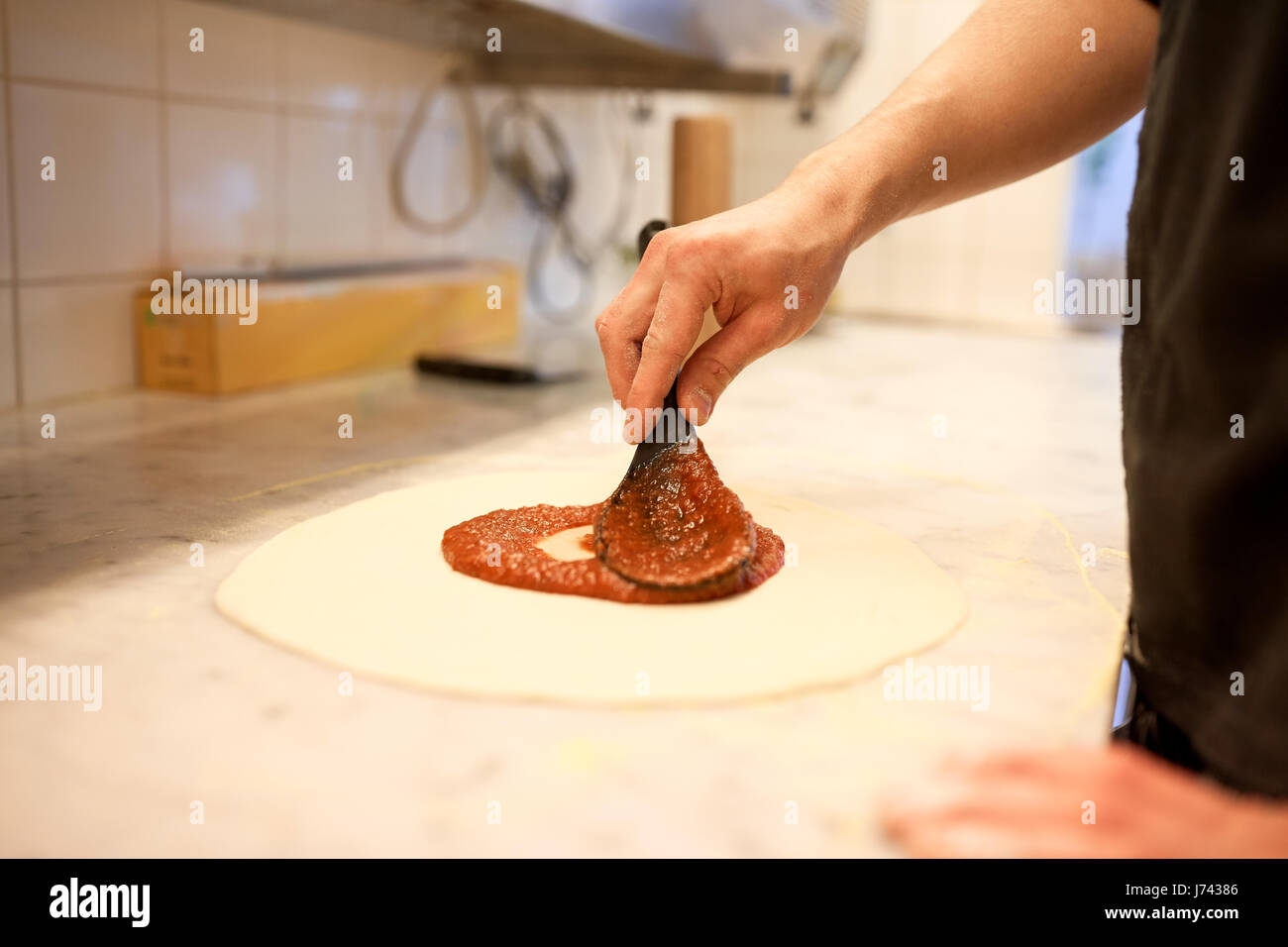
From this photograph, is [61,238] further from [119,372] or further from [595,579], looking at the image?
[595,579]

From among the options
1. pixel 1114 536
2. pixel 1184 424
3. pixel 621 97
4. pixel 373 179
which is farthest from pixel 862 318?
pixel 1184 424

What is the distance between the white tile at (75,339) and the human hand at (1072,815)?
1.32 meters

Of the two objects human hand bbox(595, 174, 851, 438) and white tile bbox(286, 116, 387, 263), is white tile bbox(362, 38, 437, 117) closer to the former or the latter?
white tile bbox(286, 116, 387, 263)

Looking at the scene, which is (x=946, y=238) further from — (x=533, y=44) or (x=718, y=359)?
(x=718, y=359)

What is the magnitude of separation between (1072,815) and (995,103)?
75 cm

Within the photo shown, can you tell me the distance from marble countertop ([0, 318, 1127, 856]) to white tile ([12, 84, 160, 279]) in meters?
0.21

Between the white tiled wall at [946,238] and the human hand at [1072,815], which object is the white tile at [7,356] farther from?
the white tiled wall at [946,238]

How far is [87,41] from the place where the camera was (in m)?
1.40

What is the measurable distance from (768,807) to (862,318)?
105 inches

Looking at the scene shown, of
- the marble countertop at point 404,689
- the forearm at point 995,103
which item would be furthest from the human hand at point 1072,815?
the forearm at point 995,103

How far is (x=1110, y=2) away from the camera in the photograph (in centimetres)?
100

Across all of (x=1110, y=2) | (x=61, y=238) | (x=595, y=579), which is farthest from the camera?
(x=61, y=238)

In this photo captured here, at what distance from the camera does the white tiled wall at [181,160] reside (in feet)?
4.47

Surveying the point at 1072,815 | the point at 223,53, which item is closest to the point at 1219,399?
the point at 1072,815
